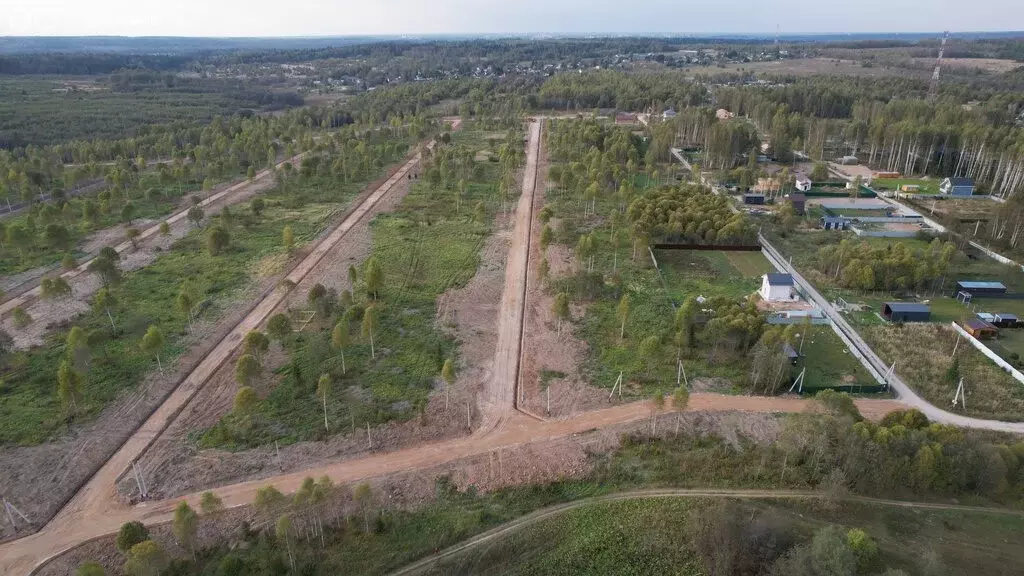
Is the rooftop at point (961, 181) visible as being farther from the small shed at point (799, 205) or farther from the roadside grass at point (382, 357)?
the roadside grass at point (382, 357)

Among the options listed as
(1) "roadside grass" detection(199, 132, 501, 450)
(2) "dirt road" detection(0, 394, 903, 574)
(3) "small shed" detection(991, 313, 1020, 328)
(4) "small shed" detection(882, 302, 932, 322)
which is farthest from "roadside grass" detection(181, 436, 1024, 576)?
(3) "small shed" detection(991, 313, 1020, 328)

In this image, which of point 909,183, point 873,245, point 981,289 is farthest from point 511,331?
point 909,183

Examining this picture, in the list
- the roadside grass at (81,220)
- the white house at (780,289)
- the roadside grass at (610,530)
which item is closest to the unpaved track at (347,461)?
the roadside grass at (610,530)

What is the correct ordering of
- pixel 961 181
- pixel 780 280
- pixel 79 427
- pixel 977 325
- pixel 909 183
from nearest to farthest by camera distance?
Result: pixel 79 427 → pixel 977 325 → pixel 780 280 → pixel 961 181 → pixel 909 183

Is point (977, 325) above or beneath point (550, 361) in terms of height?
above

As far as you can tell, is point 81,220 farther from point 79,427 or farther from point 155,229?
point 79,427
